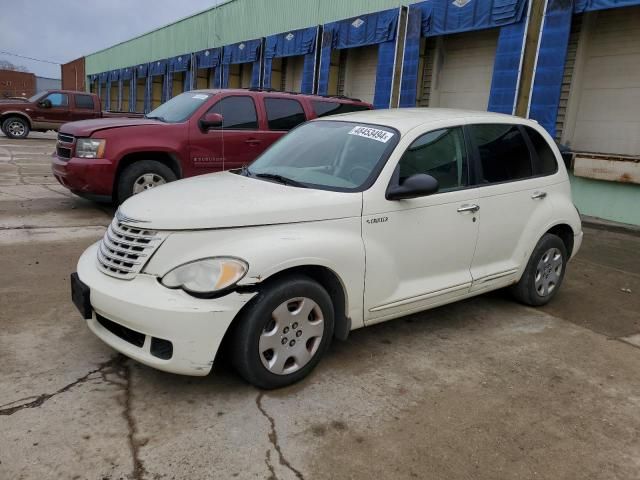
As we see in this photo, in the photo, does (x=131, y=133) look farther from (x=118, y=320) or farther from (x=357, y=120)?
(x=118, y=320)

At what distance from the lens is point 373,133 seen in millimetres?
3852

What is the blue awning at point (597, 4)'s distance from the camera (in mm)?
8499

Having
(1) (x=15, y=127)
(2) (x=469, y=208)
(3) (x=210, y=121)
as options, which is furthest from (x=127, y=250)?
(1) (x=15, y=127)

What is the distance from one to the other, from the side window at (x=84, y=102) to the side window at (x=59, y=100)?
0.38 m

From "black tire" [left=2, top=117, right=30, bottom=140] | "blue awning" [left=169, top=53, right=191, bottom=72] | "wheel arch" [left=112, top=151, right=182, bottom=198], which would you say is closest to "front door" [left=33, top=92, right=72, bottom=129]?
"black tire" [left=2, top=117, right=30, bottom=140]

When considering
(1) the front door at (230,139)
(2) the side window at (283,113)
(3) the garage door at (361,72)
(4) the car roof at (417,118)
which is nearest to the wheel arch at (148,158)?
(1) the front door at (230,139)

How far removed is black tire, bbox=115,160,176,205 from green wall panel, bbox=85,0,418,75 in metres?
8.76

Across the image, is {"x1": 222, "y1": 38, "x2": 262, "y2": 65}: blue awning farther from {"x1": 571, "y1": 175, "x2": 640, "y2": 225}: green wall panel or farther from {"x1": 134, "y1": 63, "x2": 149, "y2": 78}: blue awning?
{"x1": 571, "y1": 175, "x2": 640, "y2": 225}: green wall panel

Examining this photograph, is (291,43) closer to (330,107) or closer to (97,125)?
(330,107)

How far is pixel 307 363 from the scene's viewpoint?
3.24 meters

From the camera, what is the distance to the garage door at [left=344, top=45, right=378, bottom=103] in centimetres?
1578

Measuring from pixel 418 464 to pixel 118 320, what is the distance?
1.76 m

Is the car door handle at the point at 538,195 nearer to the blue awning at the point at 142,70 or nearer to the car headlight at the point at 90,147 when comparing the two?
the car headlight at the point at 90,147

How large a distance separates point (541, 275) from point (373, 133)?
2.14 m
